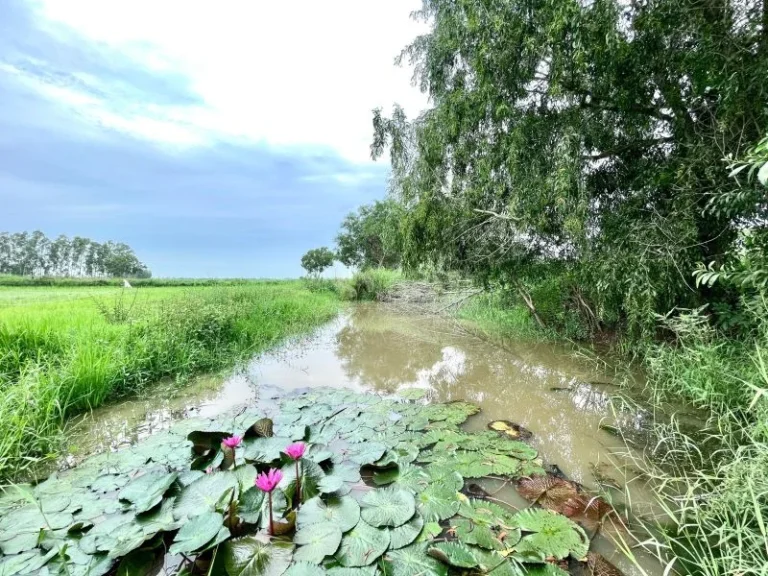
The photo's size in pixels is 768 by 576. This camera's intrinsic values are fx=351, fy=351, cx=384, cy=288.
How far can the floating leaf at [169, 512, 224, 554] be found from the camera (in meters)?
1.42

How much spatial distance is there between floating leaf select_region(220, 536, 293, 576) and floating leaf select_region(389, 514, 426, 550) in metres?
0.46

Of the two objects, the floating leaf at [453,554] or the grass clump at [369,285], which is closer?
the floating leaf at [453,554]

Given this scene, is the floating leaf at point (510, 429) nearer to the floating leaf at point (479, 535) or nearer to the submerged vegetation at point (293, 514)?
the submerged vegetation at point (293, 514)

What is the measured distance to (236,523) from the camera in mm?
1625

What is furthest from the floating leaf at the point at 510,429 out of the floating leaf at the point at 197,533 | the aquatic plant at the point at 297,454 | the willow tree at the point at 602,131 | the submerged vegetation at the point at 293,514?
the floating leaf at the point at 197,533

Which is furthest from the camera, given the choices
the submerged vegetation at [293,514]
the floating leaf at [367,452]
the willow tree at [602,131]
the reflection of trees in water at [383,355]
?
the reflection of trees in water at [383,355]

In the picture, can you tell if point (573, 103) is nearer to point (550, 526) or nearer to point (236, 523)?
point (550, 526)

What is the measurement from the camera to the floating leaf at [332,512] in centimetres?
167

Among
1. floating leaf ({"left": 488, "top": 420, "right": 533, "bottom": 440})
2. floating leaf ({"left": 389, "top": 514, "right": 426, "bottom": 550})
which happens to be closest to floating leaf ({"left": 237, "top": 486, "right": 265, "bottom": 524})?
floating leaf ({"left": 389, "top": 514, "right": 426, "bottom": 550})

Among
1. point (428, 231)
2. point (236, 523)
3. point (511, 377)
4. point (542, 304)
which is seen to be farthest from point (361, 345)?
point (236, 523)

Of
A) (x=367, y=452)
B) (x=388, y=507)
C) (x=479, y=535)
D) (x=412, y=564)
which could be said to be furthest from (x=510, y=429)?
(x=412, y=564)

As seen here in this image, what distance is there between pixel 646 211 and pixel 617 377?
7.19 feet

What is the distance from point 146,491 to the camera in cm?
185

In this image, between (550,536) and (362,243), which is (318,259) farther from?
(550,536)
